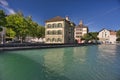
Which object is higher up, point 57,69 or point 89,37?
point 89,37

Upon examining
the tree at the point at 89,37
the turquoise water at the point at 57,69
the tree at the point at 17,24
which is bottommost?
the turquoise water at the point at 57,69

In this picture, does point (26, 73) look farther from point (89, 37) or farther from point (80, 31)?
point (80, 31)

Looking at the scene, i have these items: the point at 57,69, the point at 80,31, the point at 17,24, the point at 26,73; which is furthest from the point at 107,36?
the point at 26,73

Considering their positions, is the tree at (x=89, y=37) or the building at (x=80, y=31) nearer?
the tree at (x=89, y=37)

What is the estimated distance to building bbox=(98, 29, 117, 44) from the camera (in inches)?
4286

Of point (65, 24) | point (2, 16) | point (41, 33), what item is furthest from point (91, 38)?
point (2, 16)

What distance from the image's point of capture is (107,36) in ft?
363

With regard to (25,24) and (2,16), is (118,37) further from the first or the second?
(2,16)

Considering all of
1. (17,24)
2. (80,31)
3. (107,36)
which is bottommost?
(107,36)

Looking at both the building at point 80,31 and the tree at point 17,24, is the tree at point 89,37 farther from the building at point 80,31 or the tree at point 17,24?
the tree at point 17,24

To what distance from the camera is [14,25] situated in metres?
45.7

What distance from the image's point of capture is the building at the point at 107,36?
109 metres

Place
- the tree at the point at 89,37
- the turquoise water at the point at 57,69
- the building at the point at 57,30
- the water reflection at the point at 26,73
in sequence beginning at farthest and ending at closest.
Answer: the tree at the point at 89,37
the building at the point at 57,30
the turquoise water at the point at 57,69
the water reflection at the point at 26,73

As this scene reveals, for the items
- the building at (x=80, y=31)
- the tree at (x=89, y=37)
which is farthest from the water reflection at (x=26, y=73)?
the building at (x=80, y=31)
